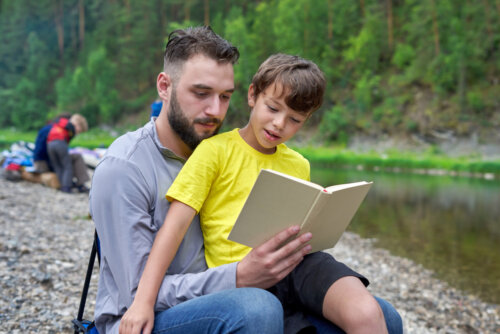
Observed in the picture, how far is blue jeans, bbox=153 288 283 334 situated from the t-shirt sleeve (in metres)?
0.40

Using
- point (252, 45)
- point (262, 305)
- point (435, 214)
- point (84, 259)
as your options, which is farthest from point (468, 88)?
point (262, 305)

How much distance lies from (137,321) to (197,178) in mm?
616

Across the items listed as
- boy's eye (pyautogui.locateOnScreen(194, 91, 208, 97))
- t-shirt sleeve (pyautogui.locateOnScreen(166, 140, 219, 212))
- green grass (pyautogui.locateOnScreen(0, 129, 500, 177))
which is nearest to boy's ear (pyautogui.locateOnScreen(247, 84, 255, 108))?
boy's eye (pyautogui.locateOnScreen(194, 91, 208, 97))

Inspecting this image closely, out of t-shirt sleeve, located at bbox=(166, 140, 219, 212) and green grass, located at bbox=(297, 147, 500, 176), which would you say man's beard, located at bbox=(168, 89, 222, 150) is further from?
green grass, located at bbox=(297, 147, 500, 176)

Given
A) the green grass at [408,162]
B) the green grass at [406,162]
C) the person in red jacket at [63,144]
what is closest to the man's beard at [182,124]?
the person in red jacket at [63,144]

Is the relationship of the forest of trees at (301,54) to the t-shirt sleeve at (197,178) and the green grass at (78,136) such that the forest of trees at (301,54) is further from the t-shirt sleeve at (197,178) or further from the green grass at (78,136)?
the t-shirt sleeve at (197,178)

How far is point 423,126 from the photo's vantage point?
32062 mm

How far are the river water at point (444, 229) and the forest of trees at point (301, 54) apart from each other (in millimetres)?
12194

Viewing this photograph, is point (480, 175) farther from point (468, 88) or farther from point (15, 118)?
point (15, 118)

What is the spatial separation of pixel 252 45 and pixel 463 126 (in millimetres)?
19976

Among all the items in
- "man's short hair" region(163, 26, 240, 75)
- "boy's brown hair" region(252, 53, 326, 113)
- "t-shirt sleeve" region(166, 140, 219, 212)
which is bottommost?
"t-shirt sleeve" region(166, 140, 219, 212)

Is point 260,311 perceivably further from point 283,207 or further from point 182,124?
point 182,124

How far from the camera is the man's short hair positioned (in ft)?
7.06

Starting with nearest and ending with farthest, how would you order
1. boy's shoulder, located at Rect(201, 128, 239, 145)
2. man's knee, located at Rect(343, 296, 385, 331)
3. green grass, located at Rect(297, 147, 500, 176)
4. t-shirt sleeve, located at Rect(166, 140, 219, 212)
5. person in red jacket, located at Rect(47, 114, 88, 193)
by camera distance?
man's knee, located at Rect(343, 296, 385, 331), t-shirt sleeve, located at Rect(166, 140, 219, 212), boy's shoulder, located at Rect(201, 128, 239, 145), person in red jacket, located at Rect(47, 114, 88, 193), green grass, located at Rect(297, 147, 500, 176)
